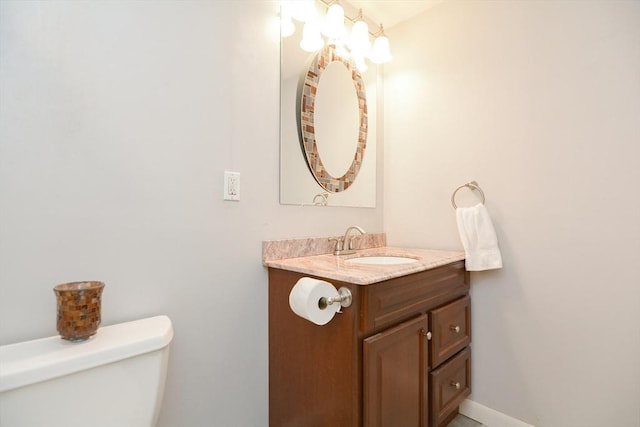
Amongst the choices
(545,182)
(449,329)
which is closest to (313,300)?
(449,329)

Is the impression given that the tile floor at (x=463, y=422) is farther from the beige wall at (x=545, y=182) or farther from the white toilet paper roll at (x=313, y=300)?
the white toilet paper roll at (x=313, y=300)

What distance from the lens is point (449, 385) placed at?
1345 millimetres

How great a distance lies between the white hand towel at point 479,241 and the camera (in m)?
1.42

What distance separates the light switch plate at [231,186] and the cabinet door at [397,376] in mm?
719

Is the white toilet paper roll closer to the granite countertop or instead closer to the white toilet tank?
the granite countertop

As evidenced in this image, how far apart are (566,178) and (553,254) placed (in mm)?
337

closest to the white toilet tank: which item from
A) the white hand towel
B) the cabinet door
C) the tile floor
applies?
the cabinet door

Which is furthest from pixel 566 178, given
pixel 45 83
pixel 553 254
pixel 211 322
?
pixel 45 83

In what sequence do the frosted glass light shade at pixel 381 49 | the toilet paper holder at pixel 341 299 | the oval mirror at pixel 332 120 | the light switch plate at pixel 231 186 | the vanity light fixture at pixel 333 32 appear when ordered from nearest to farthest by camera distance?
the toilet paper holder at pixel 341 299
the light switch plate at pixel 231 186
the vanity light fixture at pixel 333 32
the oval mirror at pixel 332 120
the frosted glass light shade at pixel 381 49

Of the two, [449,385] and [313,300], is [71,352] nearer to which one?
[313,300]

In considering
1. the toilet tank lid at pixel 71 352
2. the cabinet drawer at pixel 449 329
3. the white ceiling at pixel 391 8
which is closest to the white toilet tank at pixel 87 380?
the toilet tank lid at pixel 71 352

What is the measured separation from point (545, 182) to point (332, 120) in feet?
3.43

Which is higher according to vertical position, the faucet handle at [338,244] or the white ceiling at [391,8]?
the white ceiling at [391,8]

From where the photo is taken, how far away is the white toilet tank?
643 mm
